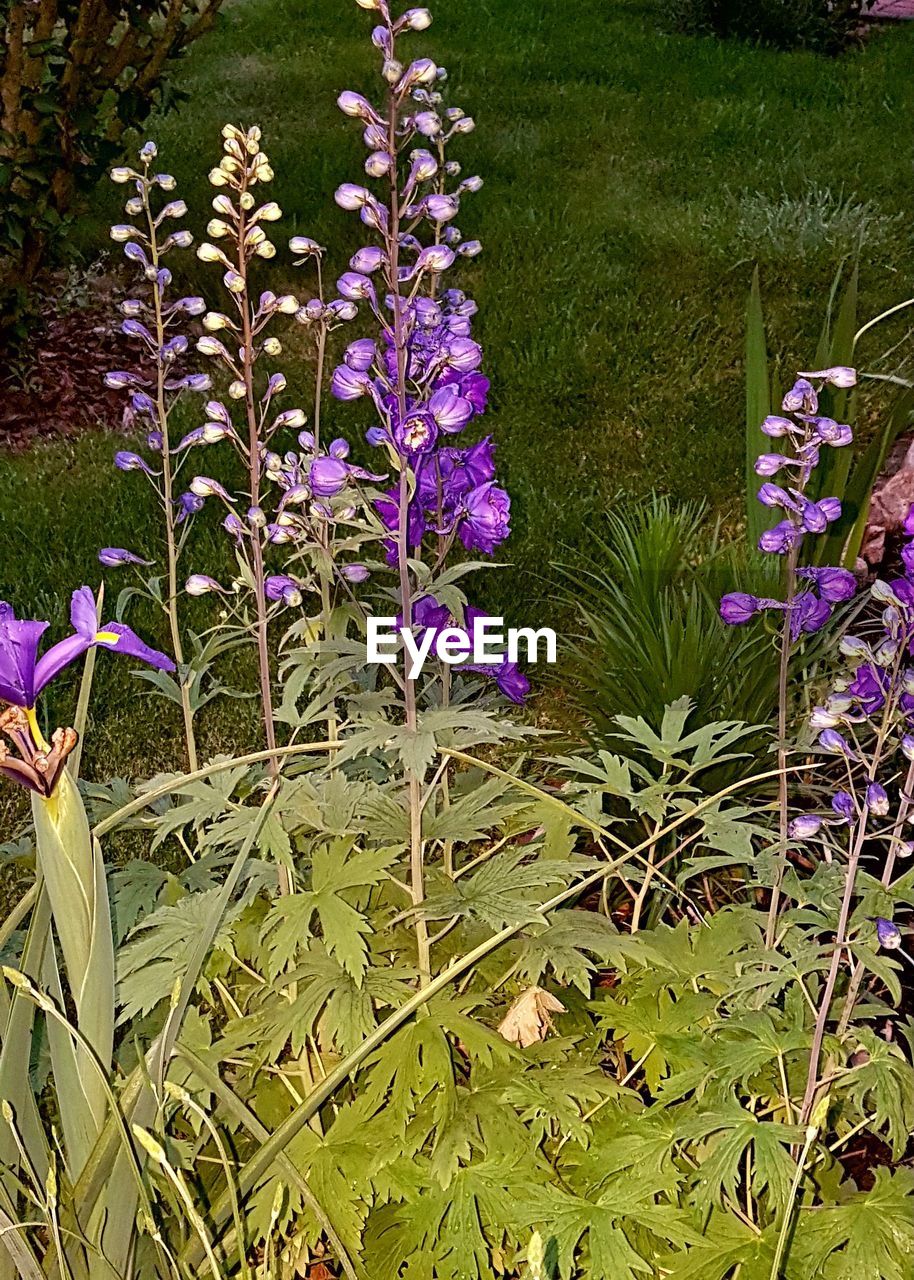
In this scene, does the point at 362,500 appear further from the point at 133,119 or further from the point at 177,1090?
the point at 133,119

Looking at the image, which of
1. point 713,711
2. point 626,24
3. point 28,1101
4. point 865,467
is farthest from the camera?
point 626,24

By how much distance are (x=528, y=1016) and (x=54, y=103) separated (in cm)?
397

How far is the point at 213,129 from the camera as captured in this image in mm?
6594

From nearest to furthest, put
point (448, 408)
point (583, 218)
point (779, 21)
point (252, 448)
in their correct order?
point (448, 408), point (252, 448), point (583, 218), point (779, 21)

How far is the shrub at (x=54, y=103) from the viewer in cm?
454

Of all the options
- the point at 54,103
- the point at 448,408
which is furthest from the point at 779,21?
the point at 448,408

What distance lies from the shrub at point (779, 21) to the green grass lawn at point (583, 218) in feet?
0.78

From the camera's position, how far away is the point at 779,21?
7.65 m

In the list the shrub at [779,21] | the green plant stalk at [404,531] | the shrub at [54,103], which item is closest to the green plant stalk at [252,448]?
the green plant stalk at [404,531]

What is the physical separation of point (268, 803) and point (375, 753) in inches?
20.9

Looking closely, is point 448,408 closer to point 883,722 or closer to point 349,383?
point 349,383

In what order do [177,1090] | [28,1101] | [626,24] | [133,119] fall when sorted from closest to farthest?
[177,1090], [28,1101], [133,119], [626,24]

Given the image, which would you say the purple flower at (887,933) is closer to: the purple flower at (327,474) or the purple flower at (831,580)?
the purple flower at (831,580)

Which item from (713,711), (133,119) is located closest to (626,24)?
(133,119)
